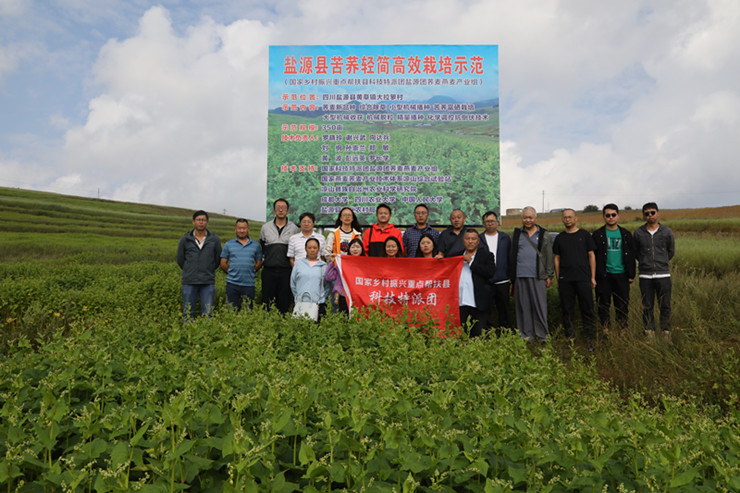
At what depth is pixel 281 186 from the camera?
1048 centimetres

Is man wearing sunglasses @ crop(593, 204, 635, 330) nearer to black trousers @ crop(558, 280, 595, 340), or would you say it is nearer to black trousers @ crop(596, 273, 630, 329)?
black trousers @ crop(596, 273, 630, 329)

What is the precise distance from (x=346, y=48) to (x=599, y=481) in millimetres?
10135

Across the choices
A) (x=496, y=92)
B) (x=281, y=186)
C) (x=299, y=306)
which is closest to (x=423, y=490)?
(x=299, y=306)

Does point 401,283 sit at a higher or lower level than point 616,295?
higher

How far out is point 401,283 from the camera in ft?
25.3

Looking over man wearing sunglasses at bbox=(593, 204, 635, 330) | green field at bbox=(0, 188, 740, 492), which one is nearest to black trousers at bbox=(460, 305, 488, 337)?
green field at bbox=(0, 188, 740, 492)

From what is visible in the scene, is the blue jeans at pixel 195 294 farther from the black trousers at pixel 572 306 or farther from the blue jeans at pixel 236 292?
the black trousers at pixel 572 306

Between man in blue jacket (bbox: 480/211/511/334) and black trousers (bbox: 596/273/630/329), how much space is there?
59.4 inches

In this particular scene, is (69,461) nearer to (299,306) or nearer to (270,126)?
(299,306)

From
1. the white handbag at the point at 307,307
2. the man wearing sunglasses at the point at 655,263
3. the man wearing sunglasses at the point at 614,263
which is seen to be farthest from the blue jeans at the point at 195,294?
the man wearing sunglasses at the point at 655,263

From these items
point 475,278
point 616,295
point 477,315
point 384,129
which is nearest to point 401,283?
point 475,278

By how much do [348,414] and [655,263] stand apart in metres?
6.75

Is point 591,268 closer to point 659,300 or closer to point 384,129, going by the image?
point 659,300

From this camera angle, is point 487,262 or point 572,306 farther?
point 572,306
